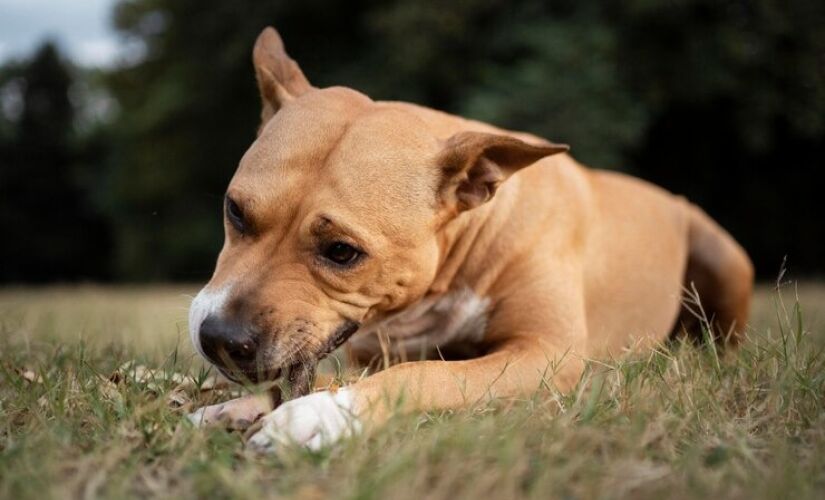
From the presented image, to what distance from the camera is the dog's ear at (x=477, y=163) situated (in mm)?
3957

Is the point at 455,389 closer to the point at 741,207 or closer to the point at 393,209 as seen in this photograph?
the point at 393,209

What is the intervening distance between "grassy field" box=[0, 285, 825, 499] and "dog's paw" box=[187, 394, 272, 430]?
0.09m

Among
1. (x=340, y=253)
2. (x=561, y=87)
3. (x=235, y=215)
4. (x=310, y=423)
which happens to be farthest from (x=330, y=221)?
(x=561, y=87)

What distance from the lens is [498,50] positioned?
16.9 m

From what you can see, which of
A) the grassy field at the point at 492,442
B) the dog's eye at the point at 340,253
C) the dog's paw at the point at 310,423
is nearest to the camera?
the grassy field at the point at 492,442

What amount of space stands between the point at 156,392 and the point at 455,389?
1156 mm

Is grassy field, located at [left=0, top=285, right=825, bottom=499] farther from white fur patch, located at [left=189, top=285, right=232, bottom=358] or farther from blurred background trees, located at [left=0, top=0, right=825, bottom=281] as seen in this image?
blurred background trees, located at [left=0, top=0, right=825, bottom=281]

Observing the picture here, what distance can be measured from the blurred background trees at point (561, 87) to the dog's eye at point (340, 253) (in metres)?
11.2

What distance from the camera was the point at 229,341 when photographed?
3174 mm

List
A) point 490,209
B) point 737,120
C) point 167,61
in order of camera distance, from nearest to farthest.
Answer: point 490,209
point 737,120
point 167,61

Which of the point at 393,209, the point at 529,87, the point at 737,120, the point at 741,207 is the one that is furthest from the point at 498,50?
the point at 393,209

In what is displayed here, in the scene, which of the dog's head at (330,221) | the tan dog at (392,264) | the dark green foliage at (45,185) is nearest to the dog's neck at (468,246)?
the tan dog at (392,264)

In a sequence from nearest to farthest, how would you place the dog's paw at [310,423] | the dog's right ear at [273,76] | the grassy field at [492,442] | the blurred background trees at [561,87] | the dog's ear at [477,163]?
the grassy field at [492,442] < the dog's paw at [310,423] < the dog's ear at [477,163] < the dog's right ear at [273,76] < the blurred background trees at [561,87]

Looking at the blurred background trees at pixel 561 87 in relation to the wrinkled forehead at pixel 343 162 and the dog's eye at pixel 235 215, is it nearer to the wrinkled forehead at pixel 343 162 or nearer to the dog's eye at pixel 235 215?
the wrinkled forehead at pixel 343 162
